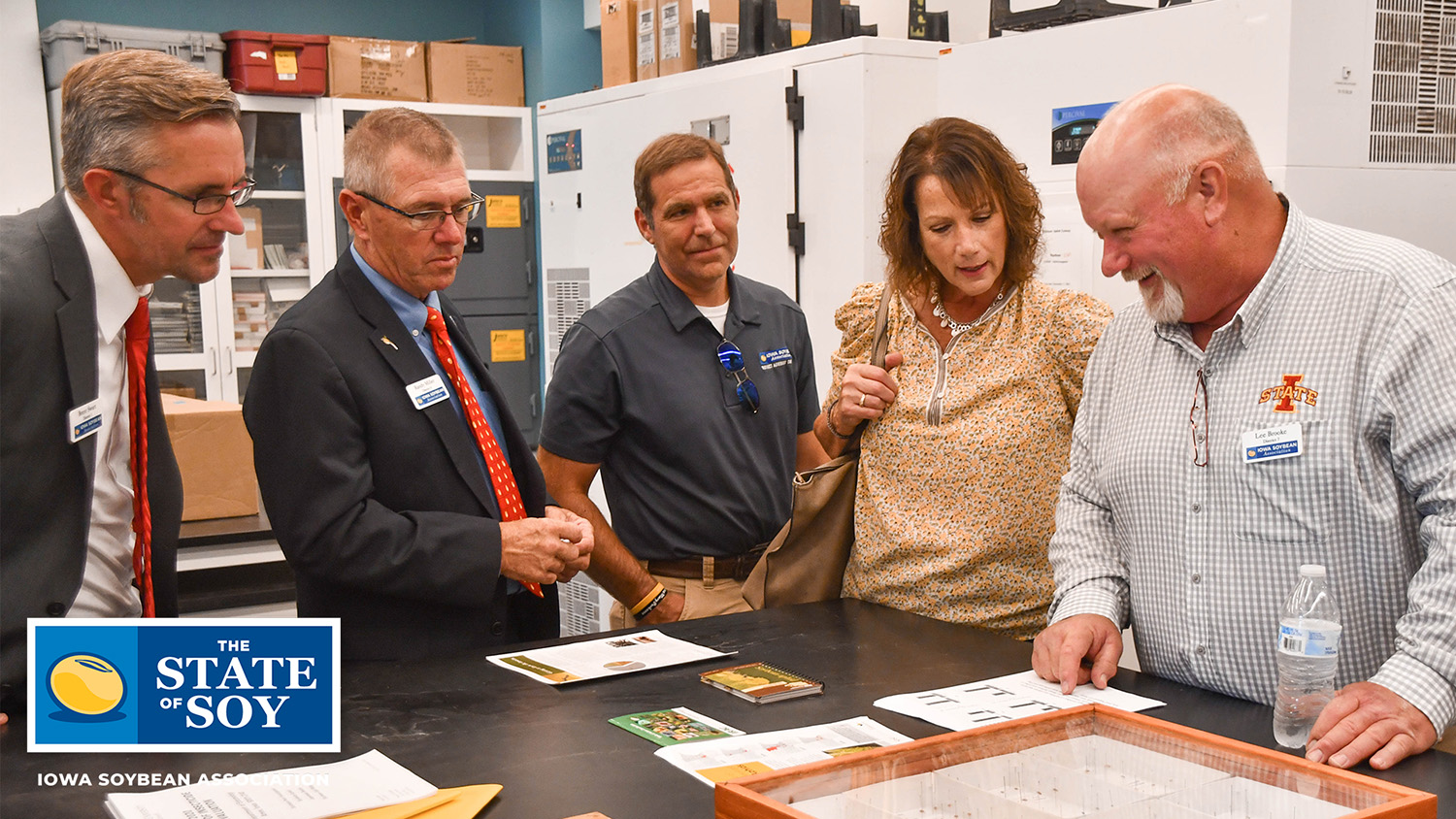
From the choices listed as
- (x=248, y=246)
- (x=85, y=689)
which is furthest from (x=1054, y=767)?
(x=248, y=246)

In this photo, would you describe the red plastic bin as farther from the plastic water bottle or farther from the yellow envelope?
the plastic water bottle

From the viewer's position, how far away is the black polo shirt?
8.04 ft

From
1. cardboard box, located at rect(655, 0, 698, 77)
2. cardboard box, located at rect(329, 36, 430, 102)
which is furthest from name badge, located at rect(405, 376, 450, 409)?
cardboard box, located at rect(329, 36, 430, 102)

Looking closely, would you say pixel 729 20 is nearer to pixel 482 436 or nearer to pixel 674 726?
pixel 482 436

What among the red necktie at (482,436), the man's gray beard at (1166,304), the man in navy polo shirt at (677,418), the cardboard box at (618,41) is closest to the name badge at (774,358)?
the man in navy polo shirt at (677,418)

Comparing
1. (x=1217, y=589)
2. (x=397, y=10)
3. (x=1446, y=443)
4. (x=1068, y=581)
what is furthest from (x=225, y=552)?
(x=397, y=10)

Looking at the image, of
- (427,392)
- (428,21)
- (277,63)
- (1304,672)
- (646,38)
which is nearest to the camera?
(1304,672)

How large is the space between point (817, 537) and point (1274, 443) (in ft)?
2.72

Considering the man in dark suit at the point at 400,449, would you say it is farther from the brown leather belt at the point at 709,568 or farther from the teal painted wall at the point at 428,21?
the teal painted wall at the point at 428,21

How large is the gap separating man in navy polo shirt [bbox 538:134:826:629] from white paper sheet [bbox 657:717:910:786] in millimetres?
→ 982

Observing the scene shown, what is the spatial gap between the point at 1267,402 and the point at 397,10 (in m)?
5.89

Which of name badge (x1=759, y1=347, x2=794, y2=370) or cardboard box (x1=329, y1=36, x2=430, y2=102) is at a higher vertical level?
cardboard box (x1=329, y1=36, x2=430, y2=102)

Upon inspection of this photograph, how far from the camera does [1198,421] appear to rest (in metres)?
1.65

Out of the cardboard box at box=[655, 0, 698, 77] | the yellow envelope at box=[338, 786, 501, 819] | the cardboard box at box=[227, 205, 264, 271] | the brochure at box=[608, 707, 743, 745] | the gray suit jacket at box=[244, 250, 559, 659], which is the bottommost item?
the brochure at box=[608, 707, 743, 745]
